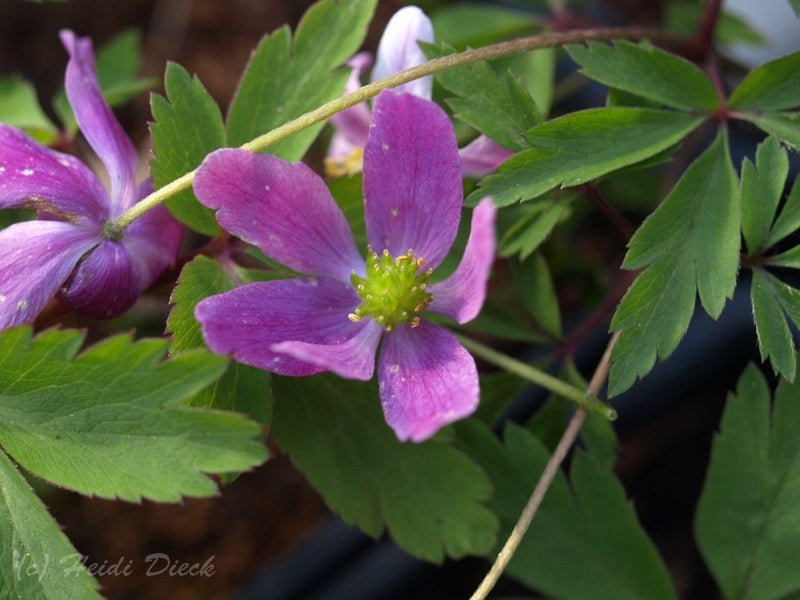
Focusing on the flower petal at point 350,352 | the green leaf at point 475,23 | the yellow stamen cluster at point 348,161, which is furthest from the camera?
the green leaf at point 475,23

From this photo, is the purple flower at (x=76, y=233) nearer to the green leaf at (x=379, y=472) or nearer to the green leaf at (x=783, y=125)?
the green leaf at (x=379, y=472)

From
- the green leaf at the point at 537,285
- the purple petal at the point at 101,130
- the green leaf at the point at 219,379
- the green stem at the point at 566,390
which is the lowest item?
the green stem at the point at 566,390

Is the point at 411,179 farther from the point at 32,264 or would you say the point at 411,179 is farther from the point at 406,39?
the point at 32,264

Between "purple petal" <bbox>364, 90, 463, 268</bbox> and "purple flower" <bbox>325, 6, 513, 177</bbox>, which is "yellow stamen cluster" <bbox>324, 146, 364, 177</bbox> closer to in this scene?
"purple flower" <bbox>325, 6, 513, 177</bbox>

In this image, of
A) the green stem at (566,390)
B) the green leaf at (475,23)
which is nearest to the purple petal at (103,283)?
the green stem at (566,390)

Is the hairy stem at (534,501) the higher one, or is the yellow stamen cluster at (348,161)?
the yellow stamen cluster at (348,161)

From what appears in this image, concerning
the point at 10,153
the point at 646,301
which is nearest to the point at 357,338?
the point at 646,301

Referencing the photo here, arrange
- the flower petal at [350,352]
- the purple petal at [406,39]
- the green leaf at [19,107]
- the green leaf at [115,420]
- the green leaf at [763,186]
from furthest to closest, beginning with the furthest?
the green leaf at [19,107] < the purple petal at [406,39] < the green leaf at [763,186] < the green leaf at [115,420] < the flower petal at [350,352]
